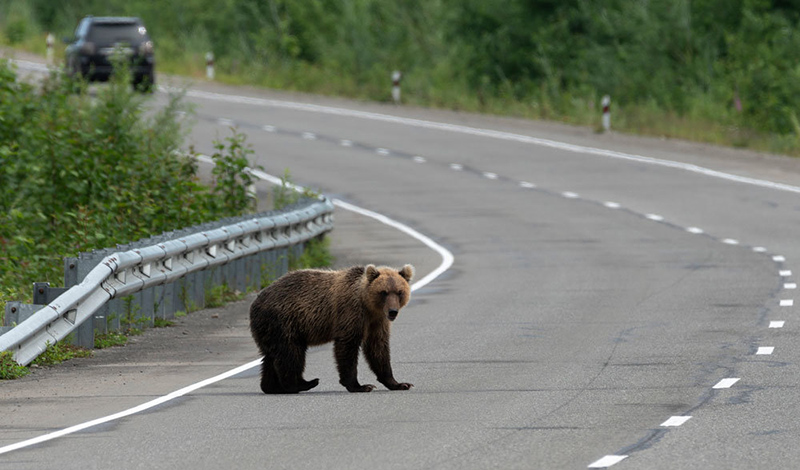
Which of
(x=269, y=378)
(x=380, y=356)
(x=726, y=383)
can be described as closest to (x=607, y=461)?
(x=380, y=356)

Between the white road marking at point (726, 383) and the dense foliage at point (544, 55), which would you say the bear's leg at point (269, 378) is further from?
the dense foliage at point (544, 55)

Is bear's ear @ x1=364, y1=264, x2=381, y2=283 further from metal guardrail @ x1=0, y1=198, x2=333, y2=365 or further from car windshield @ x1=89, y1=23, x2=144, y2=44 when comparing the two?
car windshield @ x1=89, y1=23, x2=144, y2=44

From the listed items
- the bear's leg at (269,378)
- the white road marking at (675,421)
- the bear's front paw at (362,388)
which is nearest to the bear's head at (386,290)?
the bear's front paw at (362,388)

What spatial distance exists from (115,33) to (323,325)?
36.3 metres

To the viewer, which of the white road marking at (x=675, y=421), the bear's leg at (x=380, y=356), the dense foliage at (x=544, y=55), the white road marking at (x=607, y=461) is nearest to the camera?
the white road marking at (x=607, y=461)

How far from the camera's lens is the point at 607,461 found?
8.80 m

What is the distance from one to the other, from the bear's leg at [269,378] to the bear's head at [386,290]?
0.94 meters

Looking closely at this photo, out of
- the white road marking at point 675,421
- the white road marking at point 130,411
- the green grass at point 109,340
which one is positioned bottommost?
the green grass at point 109,340

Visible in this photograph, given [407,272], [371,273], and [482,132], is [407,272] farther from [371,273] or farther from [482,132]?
[482,132]

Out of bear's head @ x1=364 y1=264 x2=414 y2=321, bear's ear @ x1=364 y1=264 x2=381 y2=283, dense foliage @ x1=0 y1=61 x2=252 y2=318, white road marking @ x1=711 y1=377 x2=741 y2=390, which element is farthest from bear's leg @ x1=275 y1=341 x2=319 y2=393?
dense foliage @ x1=0 y1=61 x2=252 y2=318

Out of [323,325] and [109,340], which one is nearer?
[323,325]

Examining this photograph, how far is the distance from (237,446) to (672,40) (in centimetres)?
3707

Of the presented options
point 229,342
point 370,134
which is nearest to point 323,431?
point 229,342

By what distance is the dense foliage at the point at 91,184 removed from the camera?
66.9 ft
